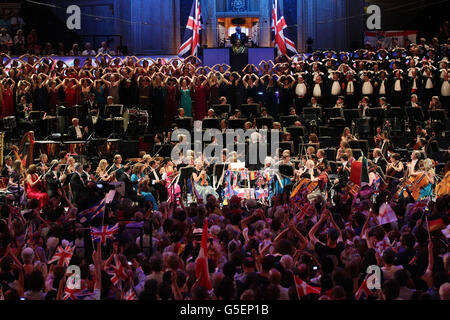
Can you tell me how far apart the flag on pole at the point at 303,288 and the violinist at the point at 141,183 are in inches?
243

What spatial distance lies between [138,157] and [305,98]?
4.45 meters

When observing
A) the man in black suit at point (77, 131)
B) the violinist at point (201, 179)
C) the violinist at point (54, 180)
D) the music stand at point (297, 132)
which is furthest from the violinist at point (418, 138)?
the man in black suit at point (77, 131)

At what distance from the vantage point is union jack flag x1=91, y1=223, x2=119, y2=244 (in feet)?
25.1

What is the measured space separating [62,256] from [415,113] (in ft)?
34.4

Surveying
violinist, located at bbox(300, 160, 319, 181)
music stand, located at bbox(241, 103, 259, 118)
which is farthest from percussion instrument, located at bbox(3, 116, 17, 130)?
violinist, located at bbox(300, 160, 319, 181)

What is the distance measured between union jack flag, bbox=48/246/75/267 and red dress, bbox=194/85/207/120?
31.0ft

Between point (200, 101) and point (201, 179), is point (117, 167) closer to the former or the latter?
point (201, 179)

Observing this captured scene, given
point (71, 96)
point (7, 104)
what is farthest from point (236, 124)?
point (7, 104)

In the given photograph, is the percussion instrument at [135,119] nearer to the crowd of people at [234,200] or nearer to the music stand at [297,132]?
the crowd of people at [234,200]

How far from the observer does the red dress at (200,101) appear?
53.1 feet

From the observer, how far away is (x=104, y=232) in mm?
7668

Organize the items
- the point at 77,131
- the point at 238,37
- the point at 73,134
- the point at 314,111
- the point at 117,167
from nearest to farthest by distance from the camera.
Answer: the point at 117,167
the point at 77,131
the point at 73,134
the point at 314,111
the point at 238,37

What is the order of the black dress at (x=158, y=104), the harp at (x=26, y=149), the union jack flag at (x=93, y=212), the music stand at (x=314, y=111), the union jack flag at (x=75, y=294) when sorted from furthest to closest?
1. the black dress at (x=158, y=104)
2. the music stand at (x=314, y=111)
3. the harp at (x=26, y=149)
4. the union jack flag at (x=93, y=212)
5. the union jack flag at (x=75, y=294)

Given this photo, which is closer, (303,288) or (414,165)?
(303,288)
